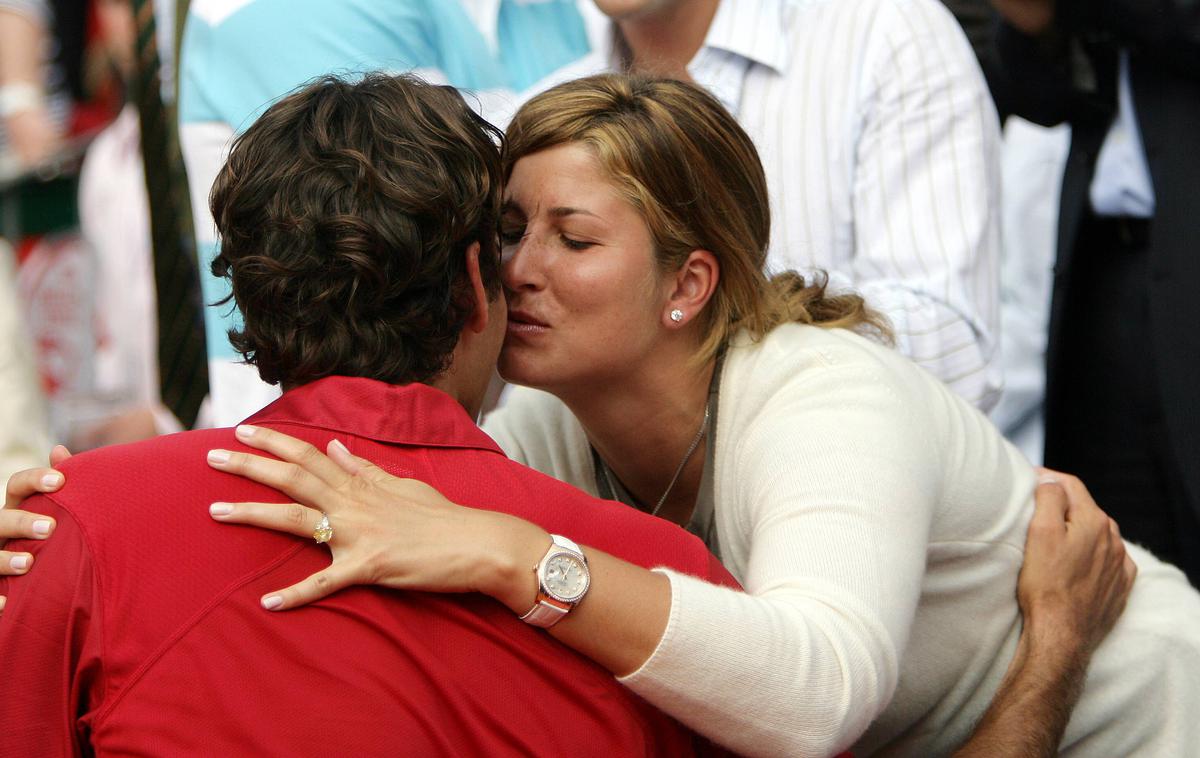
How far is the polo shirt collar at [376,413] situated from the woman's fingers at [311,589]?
184mm

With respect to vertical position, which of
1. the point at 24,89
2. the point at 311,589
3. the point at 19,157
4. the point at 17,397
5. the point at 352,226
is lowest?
the point at 19,157

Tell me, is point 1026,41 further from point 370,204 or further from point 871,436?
point 370,204

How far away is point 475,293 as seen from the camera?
69.8 inches

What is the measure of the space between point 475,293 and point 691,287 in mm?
556

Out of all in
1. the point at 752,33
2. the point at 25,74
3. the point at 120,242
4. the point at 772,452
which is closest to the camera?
the point at 772,452

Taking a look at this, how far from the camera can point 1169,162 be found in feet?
10.6

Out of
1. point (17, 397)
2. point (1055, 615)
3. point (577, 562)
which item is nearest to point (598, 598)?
point (577, 562)

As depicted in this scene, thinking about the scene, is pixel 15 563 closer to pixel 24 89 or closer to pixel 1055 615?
pixel 1055 615

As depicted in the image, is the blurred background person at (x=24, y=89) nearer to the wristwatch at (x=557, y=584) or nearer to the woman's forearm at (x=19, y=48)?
the woman's forearm at (x=19, y=48)

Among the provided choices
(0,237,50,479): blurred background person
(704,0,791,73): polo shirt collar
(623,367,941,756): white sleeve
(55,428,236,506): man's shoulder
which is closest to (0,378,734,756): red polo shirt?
(55,428,236,506): man's shoulder

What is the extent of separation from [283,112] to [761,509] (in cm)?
78

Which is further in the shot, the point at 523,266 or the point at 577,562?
the point at 523,266

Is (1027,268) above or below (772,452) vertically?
below

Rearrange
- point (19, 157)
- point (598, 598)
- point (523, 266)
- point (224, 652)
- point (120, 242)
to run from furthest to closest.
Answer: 1. point (120, 242)
2. point (19, 157)
3. point (523, 266)
4. point (598, 598)
5. point (224, 652)
